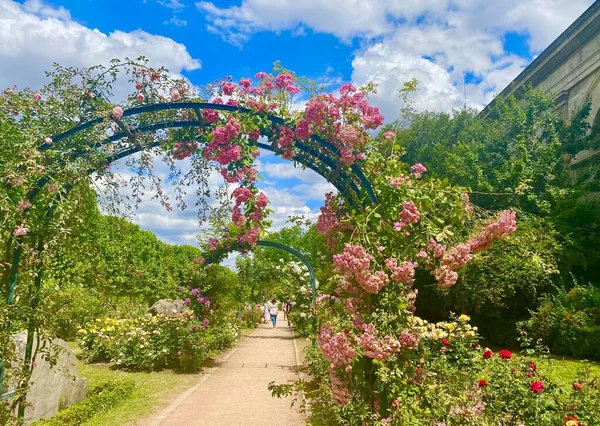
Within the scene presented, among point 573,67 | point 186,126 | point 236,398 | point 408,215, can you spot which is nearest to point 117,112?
point 186,126

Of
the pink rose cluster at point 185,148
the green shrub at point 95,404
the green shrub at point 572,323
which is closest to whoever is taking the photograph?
the pink rose cluster at point 185,148

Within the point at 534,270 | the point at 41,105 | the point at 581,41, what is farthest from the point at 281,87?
the point at 581,41

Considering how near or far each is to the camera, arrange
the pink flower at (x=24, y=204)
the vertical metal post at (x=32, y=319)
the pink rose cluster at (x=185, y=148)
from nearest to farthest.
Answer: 1. the pink flower at (x=24, y=204)
2. the vertical metal post at (x=32, y=319)
3. the pink rose cluster at (x=185, y=148)

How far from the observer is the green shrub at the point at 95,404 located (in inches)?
230

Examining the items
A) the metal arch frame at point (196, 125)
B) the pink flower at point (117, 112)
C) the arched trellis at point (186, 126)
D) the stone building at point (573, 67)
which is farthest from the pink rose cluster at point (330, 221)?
the stone building at point (573, 67)

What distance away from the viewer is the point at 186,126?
17.1 ft

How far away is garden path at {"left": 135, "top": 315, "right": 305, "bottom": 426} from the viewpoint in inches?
260

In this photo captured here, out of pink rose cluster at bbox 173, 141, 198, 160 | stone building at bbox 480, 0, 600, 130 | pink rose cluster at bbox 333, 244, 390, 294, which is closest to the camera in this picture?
pink rose cluster at bbox 333, 244, 390, 294

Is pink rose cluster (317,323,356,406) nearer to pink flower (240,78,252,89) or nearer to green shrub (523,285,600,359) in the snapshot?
pink flower (240,78,252,89)

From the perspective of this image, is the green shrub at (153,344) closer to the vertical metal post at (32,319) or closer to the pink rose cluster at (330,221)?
the vertical metal post at (32,319)

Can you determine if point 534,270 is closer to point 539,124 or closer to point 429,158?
point 539,124

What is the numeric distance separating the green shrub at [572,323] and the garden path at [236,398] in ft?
20.6

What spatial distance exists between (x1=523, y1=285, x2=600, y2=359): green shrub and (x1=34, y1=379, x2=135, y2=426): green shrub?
386 inches

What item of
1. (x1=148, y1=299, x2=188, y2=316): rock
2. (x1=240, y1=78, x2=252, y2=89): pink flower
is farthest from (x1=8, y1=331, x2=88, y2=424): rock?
(x1=148, y1=299, x2=188, y2=316): rock
